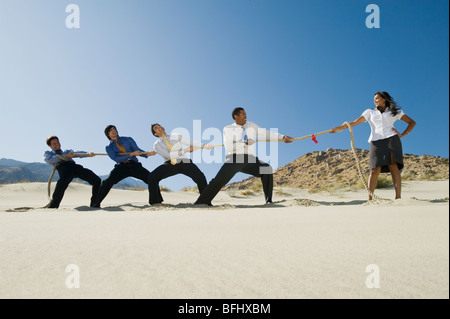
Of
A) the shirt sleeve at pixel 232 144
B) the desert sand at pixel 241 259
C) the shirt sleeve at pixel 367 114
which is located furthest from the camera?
the shirt sleeve at pixel 232 144

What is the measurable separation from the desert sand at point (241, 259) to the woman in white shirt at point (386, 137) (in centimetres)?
209

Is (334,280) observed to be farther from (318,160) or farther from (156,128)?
(318,160)

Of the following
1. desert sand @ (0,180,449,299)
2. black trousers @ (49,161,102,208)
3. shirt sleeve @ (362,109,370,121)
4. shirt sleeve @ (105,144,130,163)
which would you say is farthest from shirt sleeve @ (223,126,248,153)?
black trousers @ (49,161,102,208)

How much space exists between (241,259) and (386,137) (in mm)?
3646

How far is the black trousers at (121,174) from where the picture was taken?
5.96 m

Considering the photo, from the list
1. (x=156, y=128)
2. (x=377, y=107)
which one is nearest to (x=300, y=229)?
(x=377, y=107)

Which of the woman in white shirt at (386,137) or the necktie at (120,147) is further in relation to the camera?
the necktie at (120,147)

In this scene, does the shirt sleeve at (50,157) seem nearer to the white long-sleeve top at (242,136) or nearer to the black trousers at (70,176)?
the black trousers at (70,176)

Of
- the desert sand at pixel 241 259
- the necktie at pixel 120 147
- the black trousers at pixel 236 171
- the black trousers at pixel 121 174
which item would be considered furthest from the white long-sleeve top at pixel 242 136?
the desert sand at pixel 241 259

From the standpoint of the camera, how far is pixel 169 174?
587 cm

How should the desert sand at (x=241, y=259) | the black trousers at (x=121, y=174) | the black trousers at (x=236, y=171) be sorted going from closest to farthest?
1. the desert sand at (x=241, y=259)
2. the black trousers at (x=236, y=171)
3. the black trousers at (x=121, y=174)
